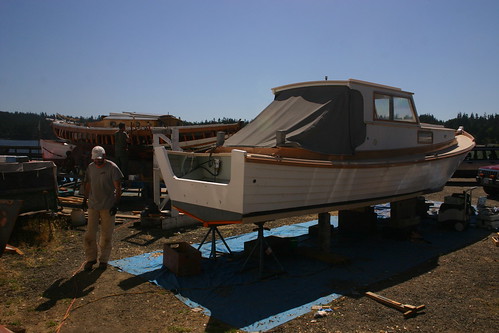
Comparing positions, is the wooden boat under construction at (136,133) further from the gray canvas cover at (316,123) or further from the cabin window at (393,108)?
the cabin window at (393,108)

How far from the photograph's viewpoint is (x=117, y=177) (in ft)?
19.6

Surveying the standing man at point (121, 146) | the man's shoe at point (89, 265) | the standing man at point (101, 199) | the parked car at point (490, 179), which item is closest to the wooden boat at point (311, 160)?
the standing man at point (101, 199)

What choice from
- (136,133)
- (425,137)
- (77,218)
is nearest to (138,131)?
(136,133)

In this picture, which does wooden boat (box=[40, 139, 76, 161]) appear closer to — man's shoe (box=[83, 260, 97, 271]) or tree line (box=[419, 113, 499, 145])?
man's shoe (box=[83, 260, 97, 271])

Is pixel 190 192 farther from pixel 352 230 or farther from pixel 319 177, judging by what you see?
pixel 352 230

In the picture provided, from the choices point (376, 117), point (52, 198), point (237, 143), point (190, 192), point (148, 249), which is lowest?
point (148, 249)

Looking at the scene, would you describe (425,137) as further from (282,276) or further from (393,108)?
(282,276)

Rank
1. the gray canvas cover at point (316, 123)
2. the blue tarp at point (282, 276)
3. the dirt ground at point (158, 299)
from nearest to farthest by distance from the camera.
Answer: the dirt ground at point (158, 299) < the blue tarp at point (282, 276) < the gray canvas cover at point (316, 123)

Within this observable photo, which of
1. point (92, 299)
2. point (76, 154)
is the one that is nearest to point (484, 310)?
point (92, 299)

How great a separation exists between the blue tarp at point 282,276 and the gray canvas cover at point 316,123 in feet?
6.22

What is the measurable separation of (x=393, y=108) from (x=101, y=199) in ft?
18.5

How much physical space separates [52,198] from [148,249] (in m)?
2.44

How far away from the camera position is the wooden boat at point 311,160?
525cm

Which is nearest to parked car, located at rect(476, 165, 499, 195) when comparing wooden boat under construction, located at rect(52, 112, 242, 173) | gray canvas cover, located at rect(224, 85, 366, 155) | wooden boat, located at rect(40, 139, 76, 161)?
gray canvas cover, located at rect(224, 85, 366, 155)
